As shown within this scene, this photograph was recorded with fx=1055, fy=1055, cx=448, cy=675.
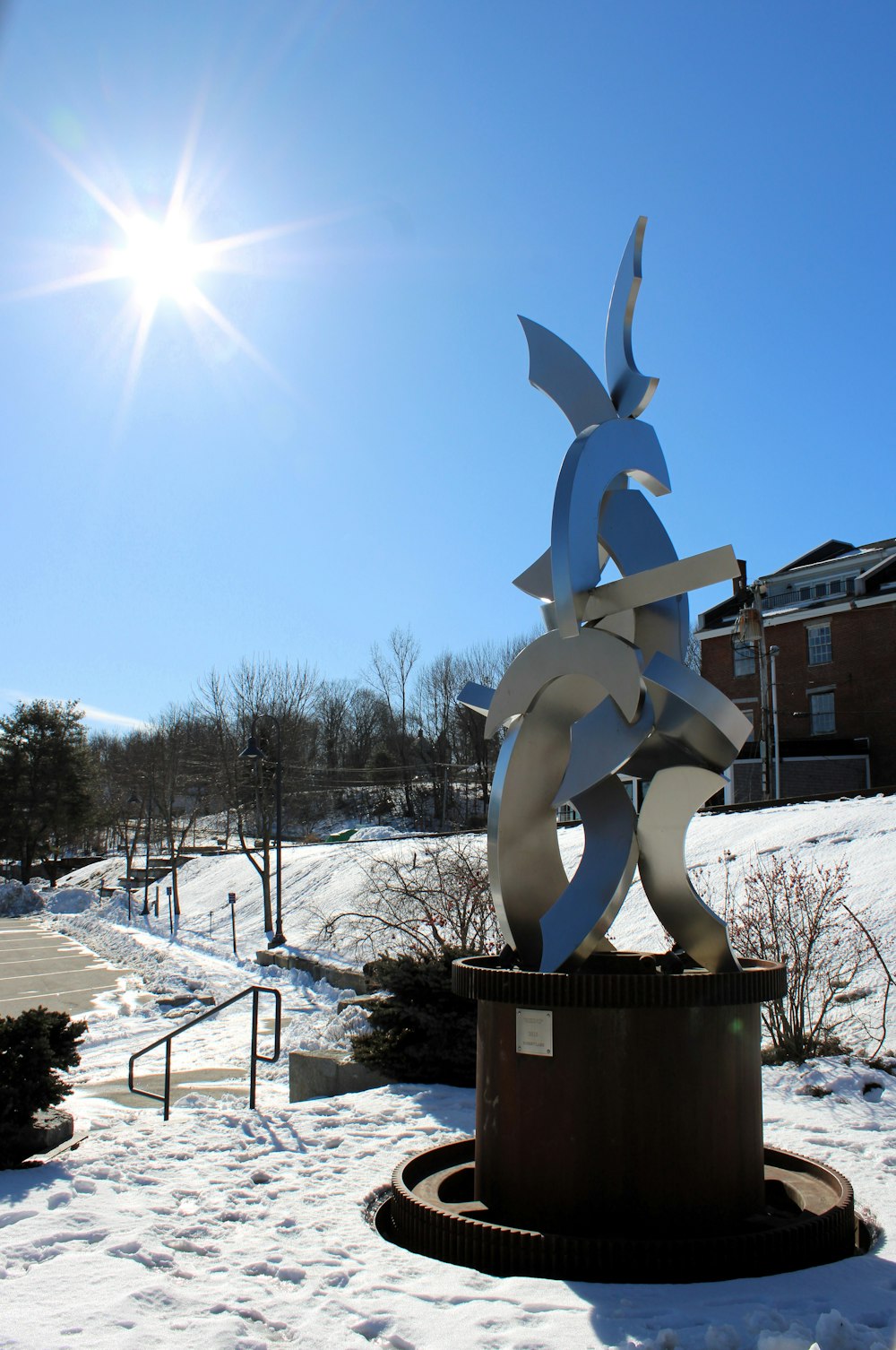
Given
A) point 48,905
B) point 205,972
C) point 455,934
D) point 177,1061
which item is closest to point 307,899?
point 205,972

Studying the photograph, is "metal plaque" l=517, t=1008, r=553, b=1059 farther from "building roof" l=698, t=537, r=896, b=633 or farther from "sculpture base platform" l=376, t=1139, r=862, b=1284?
"building roof" l=698, t=537, r=896, b=633

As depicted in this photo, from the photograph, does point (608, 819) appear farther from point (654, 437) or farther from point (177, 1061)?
point (177, 1061)

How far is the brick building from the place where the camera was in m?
34.7

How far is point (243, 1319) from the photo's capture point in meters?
4.30

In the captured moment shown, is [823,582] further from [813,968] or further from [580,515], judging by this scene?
[580,515]

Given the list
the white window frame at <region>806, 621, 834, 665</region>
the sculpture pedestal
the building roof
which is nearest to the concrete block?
the sculpture pedestal

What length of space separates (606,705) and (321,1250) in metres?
3.14

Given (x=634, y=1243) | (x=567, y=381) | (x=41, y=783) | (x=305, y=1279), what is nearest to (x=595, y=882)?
(x=634, y=1243)

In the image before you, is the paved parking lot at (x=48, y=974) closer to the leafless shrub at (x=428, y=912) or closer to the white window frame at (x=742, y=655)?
the leafless shrub at (x=428, y=912)

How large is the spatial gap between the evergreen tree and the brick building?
32.4m

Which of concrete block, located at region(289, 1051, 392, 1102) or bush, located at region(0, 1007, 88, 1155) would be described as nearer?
bush, located at region(0, 1007, 88, 1155)

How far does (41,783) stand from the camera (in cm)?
5309

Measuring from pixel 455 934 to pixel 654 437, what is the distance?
9.73 m

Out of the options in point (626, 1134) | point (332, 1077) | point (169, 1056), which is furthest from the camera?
point (169, 1056)
